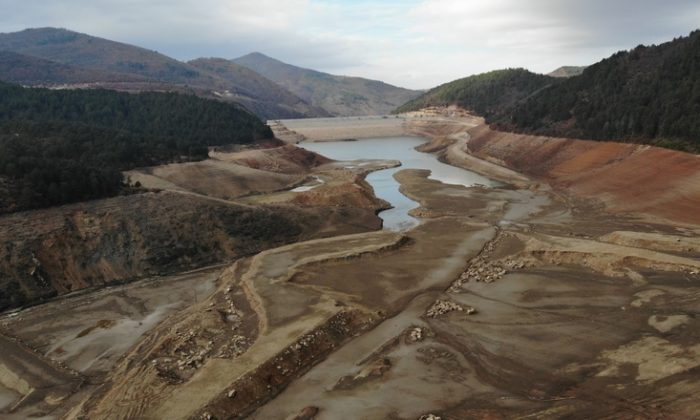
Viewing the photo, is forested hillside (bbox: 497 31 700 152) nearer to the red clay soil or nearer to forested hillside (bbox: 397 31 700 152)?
forested hillside (bbox: 397 31 700 152)

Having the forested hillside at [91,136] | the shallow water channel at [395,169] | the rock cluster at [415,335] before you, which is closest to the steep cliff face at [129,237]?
the forested hillside at [91,136]

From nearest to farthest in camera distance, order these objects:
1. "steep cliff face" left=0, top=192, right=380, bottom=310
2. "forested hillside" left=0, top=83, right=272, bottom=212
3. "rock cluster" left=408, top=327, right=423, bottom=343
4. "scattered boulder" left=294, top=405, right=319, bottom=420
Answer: "scattered boulder" left=294, top=405, right=319, bottom=420
"rock cluster" left=408, top=327, right=423, bottom=343
"steep cliff face" left=0, top=192, right=380, bottom=310
"forested hillside" left=0, top=83, right=272, bottom=212

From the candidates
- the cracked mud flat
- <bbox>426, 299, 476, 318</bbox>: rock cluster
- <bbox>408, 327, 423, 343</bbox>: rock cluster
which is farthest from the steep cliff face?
<bbox>408, 327, 423, 343</bbox>: rock cluster

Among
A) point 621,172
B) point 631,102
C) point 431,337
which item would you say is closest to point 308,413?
point 431,337

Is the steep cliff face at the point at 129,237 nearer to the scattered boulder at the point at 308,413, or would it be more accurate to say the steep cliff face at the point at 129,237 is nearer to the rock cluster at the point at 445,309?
the rock cluster at the point at 445,309

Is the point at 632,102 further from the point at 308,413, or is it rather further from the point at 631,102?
the point at 308,413

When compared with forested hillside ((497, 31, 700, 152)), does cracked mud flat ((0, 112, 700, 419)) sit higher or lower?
lower
